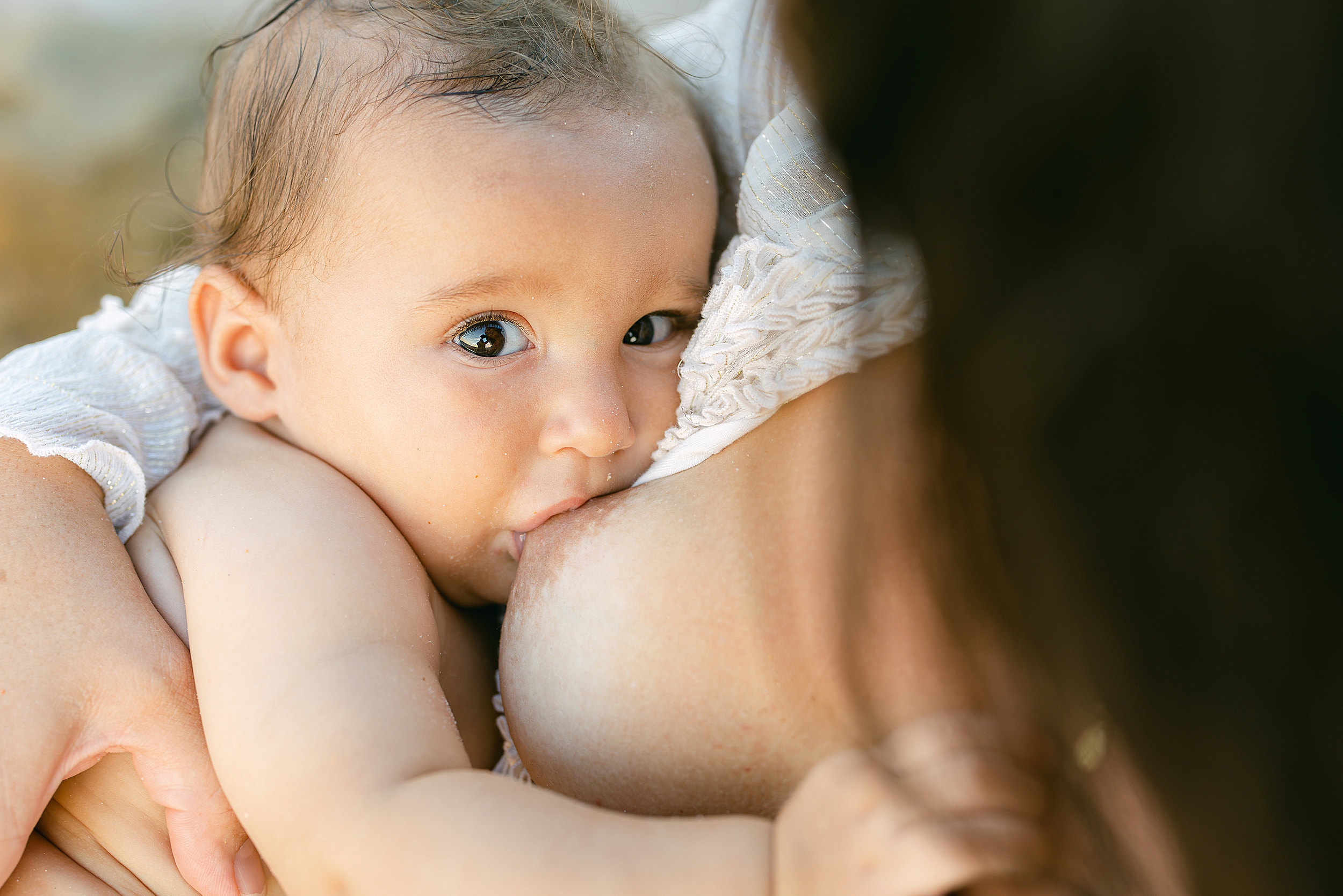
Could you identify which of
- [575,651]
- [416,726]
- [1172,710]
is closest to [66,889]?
[416,726]

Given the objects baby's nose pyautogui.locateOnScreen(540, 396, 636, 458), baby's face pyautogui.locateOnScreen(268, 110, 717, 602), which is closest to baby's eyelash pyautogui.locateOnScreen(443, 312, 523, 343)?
baby's face pyautogui.locateOnScreen(268, 110, 717, 602)

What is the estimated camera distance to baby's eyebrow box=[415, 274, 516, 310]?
887 millimetres

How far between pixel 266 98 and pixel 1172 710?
41.1 inches

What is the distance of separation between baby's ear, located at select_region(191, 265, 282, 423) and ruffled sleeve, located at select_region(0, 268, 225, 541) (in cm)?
7

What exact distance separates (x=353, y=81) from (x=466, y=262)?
0.25m

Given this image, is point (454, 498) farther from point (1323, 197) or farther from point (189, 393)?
point (1323, 197)

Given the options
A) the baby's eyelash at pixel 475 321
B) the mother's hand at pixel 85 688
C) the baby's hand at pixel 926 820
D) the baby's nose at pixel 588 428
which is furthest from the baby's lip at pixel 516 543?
the baby's hand at pixel 926 820

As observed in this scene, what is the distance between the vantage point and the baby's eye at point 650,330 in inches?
39.8

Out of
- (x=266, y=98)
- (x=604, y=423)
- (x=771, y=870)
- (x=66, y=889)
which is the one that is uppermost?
(x=266, y=98)

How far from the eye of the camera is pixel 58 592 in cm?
77

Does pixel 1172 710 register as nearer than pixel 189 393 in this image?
Yes

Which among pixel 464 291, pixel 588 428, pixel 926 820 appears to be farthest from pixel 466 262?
pixel 926 820

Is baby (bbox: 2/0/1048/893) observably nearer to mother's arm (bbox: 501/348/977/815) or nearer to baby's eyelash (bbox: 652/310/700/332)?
baby's eyelash (bbox: 652/310/700/332)

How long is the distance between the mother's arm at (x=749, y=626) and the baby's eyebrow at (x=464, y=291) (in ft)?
0.87
